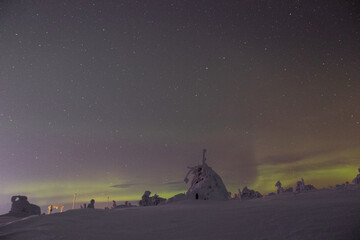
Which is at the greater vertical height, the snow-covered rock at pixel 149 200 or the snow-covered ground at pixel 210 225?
the snow-covered ground at pixel 210 225

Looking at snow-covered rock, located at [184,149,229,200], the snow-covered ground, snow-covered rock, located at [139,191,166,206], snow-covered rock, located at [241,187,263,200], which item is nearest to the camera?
the snow-covered ground

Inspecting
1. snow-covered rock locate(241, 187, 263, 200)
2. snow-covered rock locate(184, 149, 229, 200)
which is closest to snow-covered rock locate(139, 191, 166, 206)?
snow-covered rock locate(241, 187, 263, 200)

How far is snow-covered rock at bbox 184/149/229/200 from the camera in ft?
71.1

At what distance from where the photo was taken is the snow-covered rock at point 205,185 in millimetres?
21656

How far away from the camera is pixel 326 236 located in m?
3.96

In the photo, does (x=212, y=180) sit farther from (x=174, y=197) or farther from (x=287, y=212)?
(x=287, y=212)

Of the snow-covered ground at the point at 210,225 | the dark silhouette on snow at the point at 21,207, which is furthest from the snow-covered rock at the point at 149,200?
the snow-covered ground at the point at 210,225

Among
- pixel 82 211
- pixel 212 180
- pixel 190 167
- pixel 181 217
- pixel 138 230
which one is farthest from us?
pixel 190 167

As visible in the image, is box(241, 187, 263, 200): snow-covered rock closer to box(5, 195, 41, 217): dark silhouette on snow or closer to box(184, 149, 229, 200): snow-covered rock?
box(184, 149, 229, 200): snow-covered rock

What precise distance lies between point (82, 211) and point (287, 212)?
6549 millimetres

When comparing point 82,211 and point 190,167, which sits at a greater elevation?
point 190,167

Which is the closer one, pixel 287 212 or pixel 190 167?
pixel 287 212

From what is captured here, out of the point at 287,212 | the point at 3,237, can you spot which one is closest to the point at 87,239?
the point at 3,237

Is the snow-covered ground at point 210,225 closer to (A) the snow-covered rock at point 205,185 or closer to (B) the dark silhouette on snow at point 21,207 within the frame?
(A) the snow-covered rock at point 205,185
